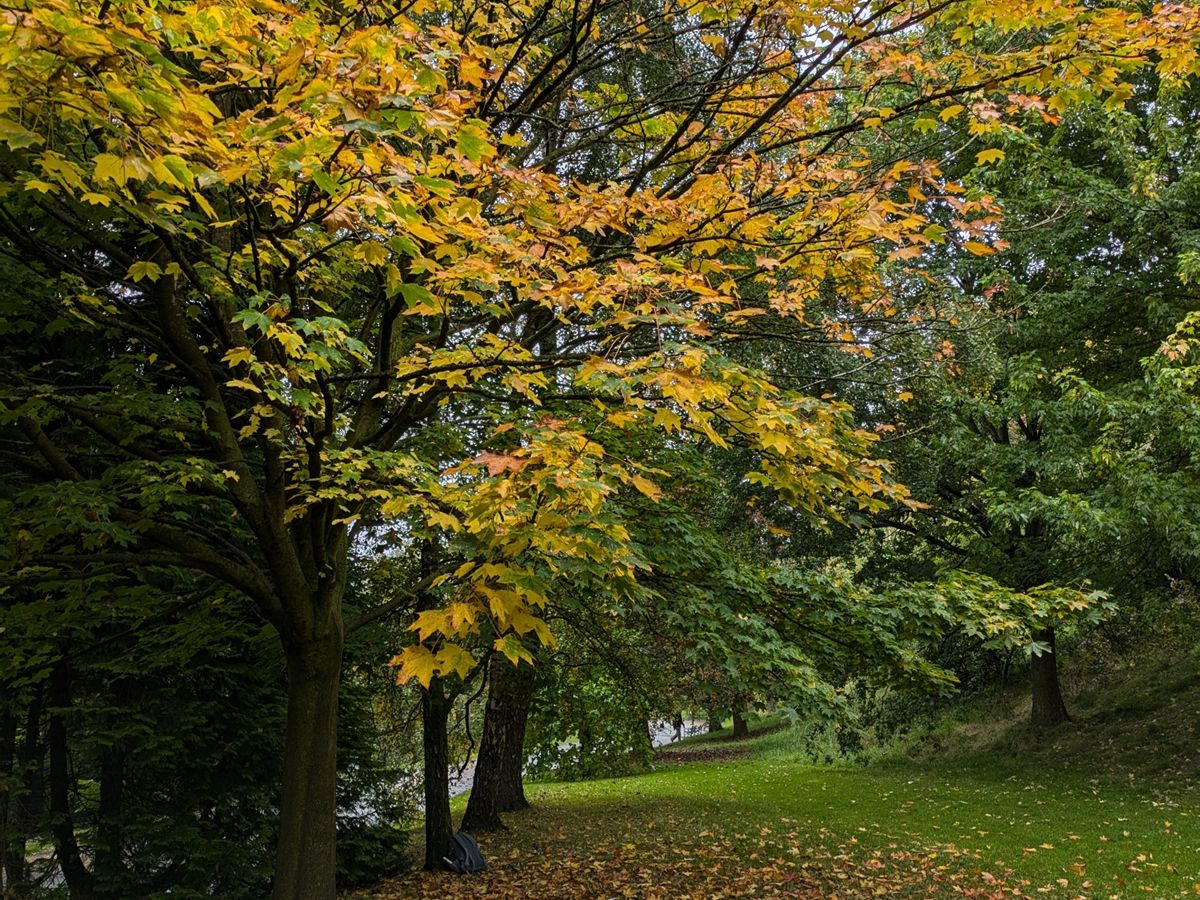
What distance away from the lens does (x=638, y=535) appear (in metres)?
6.11

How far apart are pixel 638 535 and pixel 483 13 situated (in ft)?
13.4

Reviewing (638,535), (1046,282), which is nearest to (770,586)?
(638,535)

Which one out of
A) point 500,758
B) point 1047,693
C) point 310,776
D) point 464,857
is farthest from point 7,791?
point 1047,693

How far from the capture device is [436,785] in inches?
371

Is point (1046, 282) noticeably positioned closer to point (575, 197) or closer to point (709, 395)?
point (575, 197)

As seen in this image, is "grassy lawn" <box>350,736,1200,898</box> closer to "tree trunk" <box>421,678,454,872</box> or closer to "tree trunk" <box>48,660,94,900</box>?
"tree trunk" <box>421,678,454,872</box>

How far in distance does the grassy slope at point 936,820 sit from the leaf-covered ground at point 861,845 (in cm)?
3

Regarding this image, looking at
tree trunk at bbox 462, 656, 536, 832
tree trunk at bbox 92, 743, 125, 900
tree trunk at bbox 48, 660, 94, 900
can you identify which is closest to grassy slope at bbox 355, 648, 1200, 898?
tree trunk at bbox 462, 656, 536, 832

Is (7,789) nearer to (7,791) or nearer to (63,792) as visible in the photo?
(7,791)

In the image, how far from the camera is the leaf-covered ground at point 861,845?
24.5 feet

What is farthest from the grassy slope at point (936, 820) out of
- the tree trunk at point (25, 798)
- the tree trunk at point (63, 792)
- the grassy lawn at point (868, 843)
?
the tree trunk at point (25, 798)

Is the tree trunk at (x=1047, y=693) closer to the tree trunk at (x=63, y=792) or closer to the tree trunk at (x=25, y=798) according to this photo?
the tree trunk at (x=63, y=792)

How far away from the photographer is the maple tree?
2766mm

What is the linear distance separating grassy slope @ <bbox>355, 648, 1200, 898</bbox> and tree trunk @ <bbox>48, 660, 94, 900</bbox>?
2928mm
